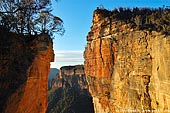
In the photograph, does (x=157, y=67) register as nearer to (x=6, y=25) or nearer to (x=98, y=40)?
(x=6, y=25)

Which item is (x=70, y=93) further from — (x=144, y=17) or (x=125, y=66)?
(x=125, y=66)

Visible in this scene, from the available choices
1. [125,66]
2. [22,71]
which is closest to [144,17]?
[125,66]

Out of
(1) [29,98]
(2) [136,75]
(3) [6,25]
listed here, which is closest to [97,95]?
(2) [136,75]

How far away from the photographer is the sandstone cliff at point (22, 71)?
1128 centimetres

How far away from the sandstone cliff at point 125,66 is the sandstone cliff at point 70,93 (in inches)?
1521

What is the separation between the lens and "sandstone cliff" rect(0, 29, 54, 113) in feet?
37.0

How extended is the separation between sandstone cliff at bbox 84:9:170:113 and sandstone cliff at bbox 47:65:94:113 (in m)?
38.6

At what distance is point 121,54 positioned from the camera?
65.0 ft

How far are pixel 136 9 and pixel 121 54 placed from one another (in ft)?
24.7

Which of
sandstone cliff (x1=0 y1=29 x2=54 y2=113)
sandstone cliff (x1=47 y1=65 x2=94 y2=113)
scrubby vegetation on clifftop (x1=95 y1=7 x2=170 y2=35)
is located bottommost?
sandstone cliff (x1=47 y1=65 x2=94 y2=113)

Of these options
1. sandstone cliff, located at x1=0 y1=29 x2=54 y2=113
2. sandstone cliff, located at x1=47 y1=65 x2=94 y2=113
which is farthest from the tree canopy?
sandstone cliff, located at x1=47 y1=65 x2=94 y2=113

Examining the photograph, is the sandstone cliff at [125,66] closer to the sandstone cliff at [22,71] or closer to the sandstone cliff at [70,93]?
the sandstone cliff at [22,71]

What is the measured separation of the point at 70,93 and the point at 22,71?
2497 inches

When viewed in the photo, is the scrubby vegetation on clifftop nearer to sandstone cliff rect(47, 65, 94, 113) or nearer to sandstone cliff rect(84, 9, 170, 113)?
sandstone cliff rect(84, 9, 170, 113)
